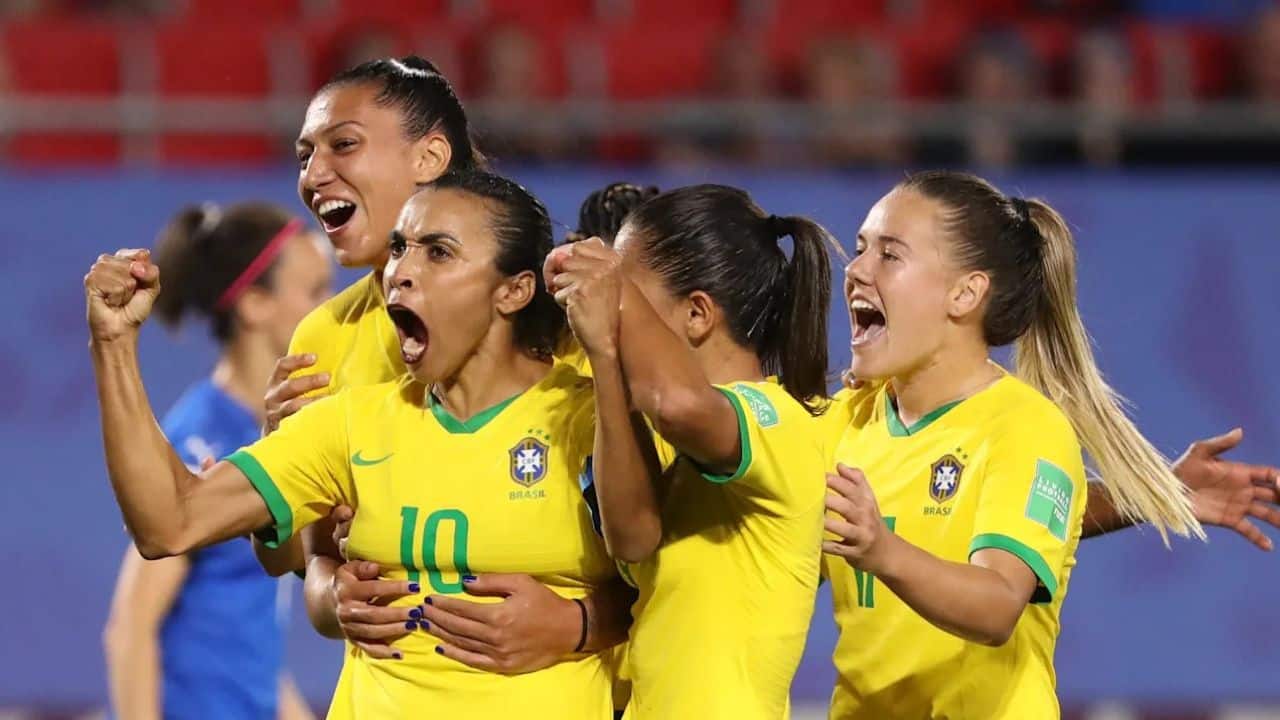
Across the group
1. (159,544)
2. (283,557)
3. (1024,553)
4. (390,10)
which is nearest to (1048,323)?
(1024,553)

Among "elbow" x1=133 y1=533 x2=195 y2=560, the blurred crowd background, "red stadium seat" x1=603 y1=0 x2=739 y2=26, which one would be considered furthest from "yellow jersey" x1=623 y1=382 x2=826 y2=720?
"red stadium seat" x1=603 y1=0 x2=739 y2=26

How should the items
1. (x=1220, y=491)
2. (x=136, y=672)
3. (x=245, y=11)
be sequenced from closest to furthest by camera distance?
(x=1220, y=491) < (x=136, y=672) < (x=245, y=11)

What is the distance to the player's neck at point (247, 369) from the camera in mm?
4418

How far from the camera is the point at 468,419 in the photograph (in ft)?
9.48

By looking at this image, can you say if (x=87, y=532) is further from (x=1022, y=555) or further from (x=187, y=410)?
(x=1022, y=555)

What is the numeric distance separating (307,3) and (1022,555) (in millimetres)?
6247

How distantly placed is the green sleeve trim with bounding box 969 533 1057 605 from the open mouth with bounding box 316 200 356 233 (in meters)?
1.19

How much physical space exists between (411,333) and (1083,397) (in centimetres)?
121

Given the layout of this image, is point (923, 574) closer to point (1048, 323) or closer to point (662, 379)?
point (662, 379)

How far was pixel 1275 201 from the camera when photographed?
24.3ft

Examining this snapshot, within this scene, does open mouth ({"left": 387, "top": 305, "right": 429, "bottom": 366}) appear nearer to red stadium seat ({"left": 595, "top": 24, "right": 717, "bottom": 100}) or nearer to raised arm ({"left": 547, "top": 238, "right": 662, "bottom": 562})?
raised arm ({"left": 547, "top": 238, "right": 662, "bottom": 562})

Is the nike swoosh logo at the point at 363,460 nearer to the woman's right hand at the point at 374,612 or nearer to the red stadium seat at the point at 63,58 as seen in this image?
the woman's right hand at the point at 374,612

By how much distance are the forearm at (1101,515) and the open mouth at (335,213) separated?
1.43 meters

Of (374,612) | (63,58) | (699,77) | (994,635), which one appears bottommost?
(994,635)
